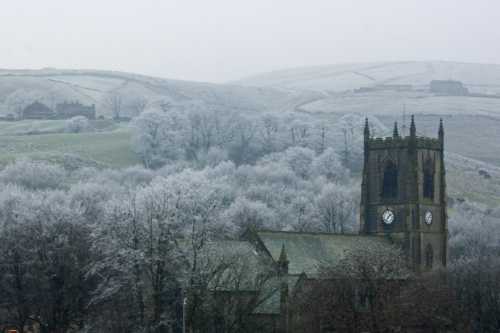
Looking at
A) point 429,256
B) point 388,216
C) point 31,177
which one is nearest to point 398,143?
point 388,216

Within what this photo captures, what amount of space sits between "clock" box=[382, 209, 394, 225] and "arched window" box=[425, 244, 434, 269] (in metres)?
4.35

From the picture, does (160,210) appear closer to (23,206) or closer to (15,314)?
(15,314)

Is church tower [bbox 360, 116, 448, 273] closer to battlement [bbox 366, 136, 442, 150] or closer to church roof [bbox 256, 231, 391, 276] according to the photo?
battlement [bbox 366, 136, 442, 150]

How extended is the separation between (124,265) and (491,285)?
34647mm

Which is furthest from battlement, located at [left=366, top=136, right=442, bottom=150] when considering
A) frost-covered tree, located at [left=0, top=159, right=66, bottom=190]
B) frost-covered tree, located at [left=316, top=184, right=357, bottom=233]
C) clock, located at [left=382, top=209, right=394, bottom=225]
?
frost-covered tree, located at [left=0, top=159, right=66, bottom=190]

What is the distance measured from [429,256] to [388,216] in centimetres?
548

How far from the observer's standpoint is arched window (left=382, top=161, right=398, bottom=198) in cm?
12544

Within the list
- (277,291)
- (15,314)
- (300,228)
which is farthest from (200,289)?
(300,228)

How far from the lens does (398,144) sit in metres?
125

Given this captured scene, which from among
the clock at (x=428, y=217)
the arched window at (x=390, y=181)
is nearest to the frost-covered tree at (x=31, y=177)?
the arched window at (x=390, y=181)

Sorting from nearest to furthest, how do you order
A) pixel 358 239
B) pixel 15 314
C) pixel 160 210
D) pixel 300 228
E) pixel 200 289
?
pixel 200 289 < pixel 160 210 < pixel 15 314 < pixel 358 239 < pixel 300 228

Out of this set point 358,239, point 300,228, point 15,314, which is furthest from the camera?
point 300,228

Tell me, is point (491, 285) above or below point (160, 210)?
below

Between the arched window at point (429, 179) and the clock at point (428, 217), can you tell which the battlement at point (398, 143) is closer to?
the arched window at point (429, 179)
